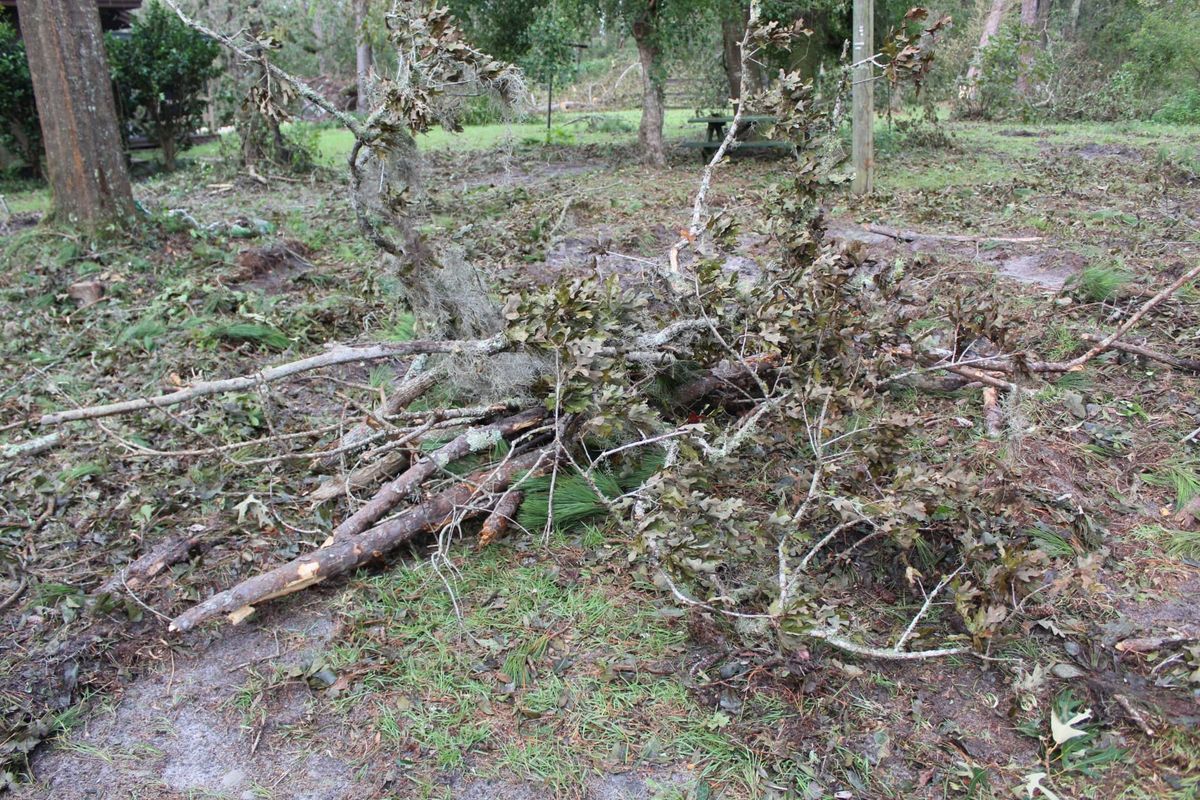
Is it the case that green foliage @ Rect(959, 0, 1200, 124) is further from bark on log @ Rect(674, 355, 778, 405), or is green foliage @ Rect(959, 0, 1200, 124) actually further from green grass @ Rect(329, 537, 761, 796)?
green grass @ Rect(329, 537, 761, 796)

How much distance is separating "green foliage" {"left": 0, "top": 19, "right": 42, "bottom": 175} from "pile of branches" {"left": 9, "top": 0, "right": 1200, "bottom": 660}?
8.60 meters

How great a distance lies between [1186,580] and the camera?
2.59 metres

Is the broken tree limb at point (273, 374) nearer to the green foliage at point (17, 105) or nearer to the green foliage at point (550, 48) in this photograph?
the green foliage at point (550, 48)

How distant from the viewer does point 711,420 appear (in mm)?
3213

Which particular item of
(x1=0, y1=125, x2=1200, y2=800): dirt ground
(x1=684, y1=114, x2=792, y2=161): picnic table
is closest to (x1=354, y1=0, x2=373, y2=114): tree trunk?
(x1=684, y1=114, x2=792, y2=161): picnic table

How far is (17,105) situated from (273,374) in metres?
10.0

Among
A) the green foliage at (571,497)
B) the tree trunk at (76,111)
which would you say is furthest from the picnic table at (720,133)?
the green foliage at (571,497)

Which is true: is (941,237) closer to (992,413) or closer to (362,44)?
(992,413)

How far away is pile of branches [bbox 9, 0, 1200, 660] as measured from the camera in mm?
2521

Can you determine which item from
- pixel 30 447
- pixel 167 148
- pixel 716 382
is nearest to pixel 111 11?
pixel 167 148

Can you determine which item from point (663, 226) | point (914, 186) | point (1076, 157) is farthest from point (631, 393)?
point (1076, 157)

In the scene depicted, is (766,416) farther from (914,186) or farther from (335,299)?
(914,186)

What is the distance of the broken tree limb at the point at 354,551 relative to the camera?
8.79 feet

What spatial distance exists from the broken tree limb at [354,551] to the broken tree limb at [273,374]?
20.9 inches
